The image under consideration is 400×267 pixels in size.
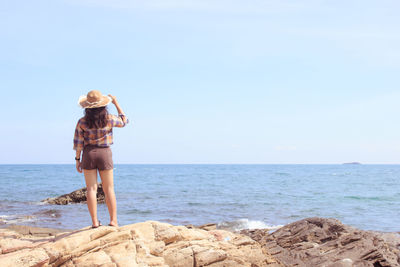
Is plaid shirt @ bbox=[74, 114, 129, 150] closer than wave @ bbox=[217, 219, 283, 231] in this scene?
Yes

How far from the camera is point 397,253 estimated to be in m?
8.41

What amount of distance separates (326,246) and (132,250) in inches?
170

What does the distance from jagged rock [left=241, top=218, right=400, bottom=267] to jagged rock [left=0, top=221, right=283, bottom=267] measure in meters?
1.06

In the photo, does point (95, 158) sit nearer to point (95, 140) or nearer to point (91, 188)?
point (95, 140)

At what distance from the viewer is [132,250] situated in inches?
220

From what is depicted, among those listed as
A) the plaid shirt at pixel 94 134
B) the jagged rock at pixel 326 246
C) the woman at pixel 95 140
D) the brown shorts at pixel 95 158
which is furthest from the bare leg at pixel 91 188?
the jagged rock at pixel 326 246

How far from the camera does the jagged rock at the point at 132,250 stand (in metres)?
5.41

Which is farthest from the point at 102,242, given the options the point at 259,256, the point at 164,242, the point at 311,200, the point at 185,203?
the point at 311,200

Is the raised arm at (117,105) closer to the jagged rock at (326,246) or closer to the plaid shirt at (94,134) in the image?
the plaid shirt at (94,134)

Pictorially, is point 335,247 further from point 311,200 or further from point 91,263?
point 311,200

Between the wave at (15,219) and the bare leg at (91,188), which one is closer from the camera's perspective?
the bare leg at (91,188)

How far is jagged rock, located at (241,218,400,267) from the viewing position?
7.20 m

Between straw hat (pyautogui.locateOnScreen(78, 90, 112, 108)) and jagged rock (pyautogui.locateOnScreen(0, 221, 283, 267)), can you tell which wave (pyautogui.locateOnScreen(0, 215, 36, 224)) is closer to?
jagged rock (pyautogui.locateOnScreen(0, 221, 283, 267))

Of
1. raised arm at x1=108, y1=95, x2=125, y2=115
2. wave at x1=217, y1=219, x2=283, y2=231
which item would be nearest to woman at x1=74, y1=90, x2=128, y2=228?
raised arm at x1=108, y1=95, x2=125, y2=115
